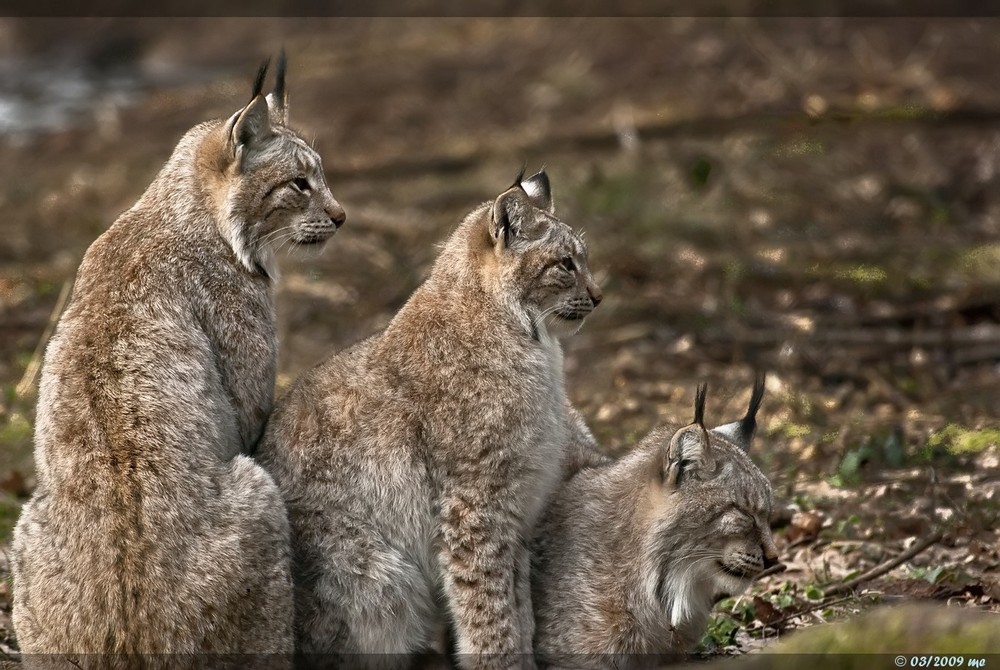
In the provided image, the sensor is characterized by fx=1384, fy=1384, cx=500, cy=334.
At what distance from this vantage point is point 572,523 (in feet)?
23.3

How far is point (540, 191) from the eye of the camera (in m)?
7.60

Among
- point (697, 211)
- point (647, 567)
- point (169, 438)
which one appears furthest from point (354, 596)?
point (697, 211)

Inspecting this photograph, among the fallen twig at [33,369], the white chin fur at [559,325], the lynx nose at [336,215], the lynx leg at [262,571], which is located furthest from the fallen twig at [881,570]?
the fallen twig at [33,369]

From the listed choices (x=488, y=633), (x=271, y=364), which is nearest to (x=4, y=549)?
(x=271, y=364)

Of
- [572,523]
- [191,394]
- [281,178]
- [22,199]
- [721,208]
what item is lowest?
[572,523]

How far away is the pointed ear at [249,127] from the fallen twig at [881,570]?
401cm

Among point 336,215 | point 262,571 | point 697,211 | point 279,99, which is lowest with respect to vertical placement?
point 262,571

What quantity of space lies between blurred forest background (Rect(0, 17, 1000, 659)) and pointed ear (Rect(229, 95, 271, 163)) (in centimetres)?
83

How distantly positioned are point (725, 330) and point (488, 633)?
619 centimetres

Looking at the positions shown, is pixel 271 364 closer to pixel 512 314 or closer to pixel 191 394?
pixel 191 394

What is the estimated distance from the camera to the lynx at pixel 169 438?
6.03m

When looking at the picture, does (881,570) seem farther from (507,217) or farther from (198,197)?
(198,197)

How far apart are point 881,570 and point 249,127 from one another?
4.20 m

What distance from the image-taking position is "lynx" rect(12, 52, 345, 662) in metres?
6.03
